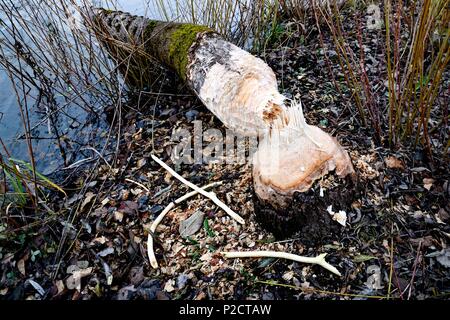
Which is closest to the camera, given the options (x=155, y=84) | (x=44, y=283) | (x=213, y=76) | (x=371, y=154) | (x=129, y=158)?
(x=44, y=283)

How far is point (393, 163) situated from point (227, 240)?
1.02 m

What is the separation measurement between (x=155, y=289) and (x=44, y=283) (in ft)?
1.92

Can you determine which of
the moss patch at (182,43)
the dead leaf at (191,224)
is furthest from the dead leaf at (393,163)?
the moss patch at (182,43)

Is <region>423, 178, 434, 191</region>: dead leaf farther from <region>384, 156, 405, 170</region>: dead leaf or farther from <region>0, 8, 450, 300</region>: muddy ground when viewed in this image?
<region>384, 156, 405, 170</region>: dead leaf

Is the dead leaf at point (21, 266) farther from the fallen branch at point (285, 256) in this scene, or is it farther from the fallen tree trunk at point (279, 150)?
the fallen tree trunk at point (279, 150)

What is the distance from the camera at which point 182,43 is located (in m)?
2.25

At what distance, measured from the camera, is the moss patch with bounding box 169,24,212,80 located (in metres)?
2.19

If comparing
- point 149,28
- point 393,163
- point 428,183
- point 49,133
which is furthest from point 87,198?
point 428,183

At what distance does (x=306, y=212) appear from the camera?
4.63 ft

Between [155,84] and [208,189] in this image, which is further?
[155,84]

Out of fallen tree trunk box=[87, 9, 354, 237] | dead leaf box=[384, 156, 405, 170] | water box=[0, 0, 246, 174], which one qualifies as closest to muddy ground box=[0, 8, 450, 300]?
dead leaf box=[384, 156, 405, 170]

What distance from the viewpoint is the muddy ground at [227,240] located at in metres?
1.37

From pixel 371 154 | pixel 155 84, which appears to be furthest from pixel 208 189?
pixel 155 84
